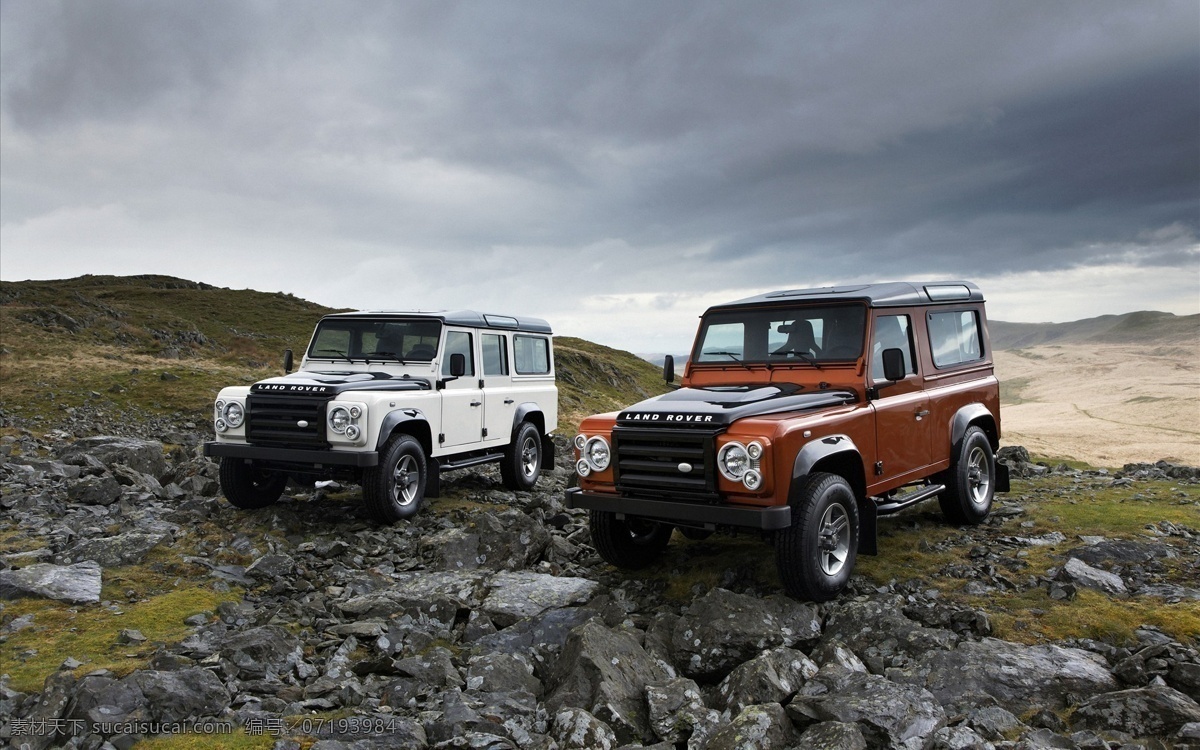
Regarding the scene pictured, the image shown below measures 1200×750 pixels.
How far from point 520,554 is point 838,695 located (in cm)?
443

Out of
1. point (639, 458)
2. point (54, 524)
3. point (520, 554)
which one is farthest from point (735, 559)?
point (54, 524)

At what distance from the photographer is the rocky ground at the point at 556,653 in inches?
184

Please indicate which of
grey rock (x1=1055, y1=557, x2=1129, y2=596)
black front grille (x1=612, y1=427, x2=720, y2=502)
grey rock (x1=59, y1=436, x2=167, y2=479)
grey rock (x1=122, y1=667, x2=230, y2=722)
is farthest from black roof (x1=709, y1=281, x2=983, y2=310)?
grey rock (x1=59, y1=436, x2=167, y2=479)

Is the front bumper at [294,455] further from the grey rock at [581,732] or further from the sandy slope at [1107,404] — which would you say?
the sandy slope at [1107,404]

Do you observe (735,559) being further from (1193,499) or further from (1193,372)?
(1193,372)

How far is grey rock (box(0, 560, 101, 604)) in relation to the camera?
7.23 meters

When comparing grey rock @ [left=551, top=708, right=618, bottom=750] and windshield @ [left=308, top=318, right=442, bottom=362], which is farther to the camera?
windshield @ [left=308, top=318, right=442, bottom=362]

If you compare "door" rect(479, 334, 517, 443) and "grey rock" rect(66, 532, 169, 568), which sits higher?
"door" rect(479, 334, 517, 443)

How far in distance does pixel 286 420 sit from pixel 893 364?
694 centimetres

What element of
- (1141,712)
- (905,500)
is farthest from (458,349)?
(1141,712)

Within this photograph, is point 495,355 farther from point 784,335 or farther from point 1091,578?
point 1091,578

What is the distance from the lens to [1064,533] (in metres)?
8.57

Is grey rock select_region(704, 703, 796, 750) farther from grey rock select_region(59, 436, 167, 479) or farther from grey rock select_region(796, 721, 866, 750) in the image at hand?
grey rock select_region(59, 436, 167, 479)

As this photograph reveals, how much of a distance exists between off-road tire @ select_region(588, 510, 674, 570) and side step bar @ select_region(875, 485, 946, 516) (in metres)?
1.97
